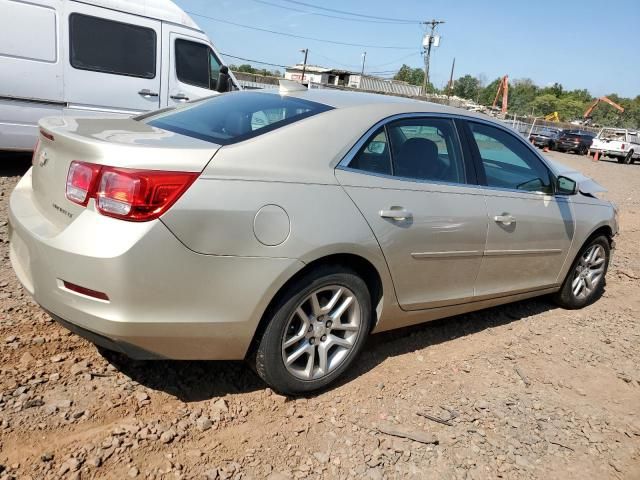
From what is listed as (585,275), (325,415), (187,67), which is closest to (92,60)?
(187,67)

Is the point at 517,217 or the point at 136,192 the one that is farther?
the point at 517,217

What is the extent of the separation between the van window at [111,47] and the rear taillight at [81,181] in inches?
200

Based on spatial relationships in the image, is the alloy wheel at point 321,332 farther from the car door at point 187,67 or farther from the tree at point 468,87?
the tree at point 468,87

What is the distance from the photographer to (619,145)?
96.5 ft

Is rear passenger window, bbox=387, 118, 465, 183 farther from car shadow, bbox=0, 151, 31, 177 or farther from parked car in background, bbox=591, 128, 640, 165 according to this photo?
parked car in background, bbox=591, 128, 640, 165

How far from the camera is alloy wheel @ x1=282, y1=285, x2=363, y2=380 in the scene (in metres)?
2.78

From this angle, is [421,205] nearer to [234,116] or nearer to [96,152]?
[234,116]

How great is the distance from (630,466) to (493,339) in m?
1.36

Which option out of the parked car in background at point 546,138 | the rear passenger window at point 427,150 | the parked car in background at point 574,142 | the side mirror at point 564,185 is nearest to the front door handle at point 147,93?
the rear passenger window at point 427,150

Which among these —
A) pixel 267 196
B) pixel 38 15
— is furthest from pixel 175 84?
pixel 267 196

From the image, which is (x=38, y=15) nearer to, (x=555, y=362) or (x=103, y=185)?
(x=103, y=185)

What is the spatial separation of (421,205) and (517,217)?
1.00m

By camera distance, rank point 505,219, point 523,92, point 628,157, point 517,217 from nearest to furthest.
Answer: point 505,219
point 517,217
point 628,157
point 523,92

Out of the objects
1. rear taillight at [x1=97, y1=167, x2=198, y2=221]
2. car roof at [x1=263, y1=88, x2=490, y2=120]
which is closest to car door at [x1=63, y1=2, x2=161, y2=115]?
car roof at [x1=263, y1=88, x2=490, y2=120]
